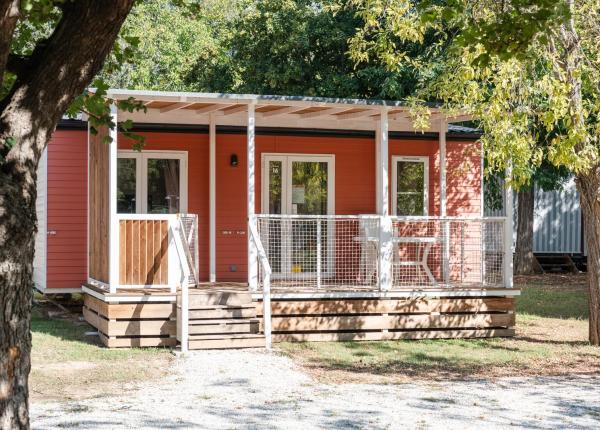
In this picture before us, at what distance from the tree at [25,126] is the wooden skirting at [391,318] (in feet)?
27.4

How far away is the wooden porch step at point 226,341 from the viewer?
1191 centimetres

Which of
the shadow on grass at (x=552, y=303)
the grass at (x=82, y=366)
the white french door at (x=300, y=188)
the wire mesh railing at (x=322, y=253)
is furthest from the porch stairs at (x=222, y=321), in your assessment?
the shadow on grass at (x=552, y=303)

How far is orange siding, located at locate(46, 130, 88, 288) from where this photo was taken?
49.5ft

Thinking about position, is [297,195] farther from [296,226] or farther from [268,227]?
[268,227]

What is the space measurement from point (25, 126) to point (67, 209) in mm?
10935

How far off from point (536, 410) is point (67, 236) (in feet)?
29.8

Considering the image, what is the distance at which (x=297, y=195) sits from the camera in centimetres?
1559

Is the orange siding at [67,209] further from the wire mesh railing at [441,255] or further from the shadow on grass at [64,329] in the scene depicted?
the wire mesh railing at [441,255]

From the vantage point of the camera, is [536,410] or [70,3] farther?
[536,410]

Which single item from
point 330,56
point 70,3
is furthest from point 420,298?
point 330,56

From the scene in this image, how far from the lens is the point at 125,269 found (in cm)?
1248

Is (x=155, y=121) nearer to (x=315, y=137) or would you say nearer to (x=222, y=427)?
(x=315, y=137)

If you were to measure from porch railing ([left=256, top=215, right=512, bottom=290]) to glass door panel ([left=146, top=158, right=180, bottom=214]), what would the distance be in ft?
5.48

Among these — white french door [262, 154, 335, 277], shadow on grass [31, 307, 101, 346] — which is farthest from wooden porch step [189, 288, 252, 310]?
white french door [262, 154, 335, 277]
